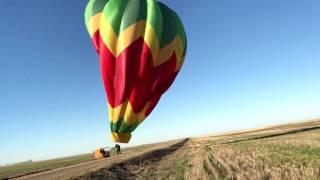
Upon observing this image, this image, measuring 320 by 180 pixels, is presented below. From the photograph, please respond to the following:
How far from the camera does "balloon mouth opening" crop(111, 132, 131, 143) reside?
54.1ft

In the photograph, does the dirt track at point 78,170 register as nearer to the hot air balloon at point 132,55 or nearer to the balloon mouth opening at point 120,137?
the balloon mouth opening at point 120,137

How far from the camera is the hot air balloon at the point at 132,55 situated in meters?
16.0

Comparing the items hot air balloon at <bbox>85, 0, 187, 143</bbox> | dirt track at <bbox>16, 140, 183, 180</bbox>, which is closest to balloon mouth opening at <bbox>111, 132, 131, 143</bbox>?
hot air balloon at <bbox>85, 0, 187, 143</bbox>

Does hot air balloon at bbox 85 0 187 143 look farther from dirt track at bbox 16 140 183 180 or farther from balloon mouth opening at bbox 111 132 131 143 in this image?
dirt track at bbox 16 140 183 180

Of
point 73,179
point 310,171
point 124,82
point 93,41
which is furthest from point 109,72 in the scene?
point 73,179

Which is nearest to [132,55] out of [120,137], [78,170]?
[120,137]

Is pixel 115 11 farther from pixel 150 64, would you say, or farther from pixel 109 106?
pixel 109 106

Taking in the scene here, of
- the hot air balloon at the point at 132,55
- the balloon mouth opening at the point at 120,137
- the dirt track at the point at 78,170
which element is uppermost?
the hot air balloon at the point at 132,55

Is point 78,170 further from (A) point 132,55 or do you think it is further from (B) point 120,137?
(A) point 132,55

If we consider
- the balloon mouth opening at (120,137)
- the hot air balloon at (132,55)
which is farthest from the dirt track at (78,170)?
the hot air balloon at (132,55)

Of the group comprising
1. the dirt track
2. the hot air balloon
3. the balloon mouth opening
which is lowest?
the dirt track

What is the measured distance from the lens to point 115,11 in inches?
651

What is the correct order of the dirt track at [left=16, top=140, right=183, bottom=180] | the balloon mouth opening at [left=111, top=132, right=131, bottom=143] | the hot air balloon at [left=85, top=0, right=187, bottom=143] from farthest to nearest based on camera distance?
1. the dirt track at [left=16, top=140, right=183, bottom=180]
2. the balloon mouth opening at [left=111, top=132, right=131, bottom=143]
3. the hot air balloon at [left=85, top=0, right=187, bottom=143]

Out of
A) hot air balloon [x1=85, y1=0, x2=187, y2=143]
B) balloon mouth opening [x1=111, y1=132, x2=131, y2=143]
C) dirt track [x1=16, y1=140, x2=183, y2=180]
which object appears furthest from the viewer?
dirt track [x1=16, y1=140, x2=183, y2=180]
